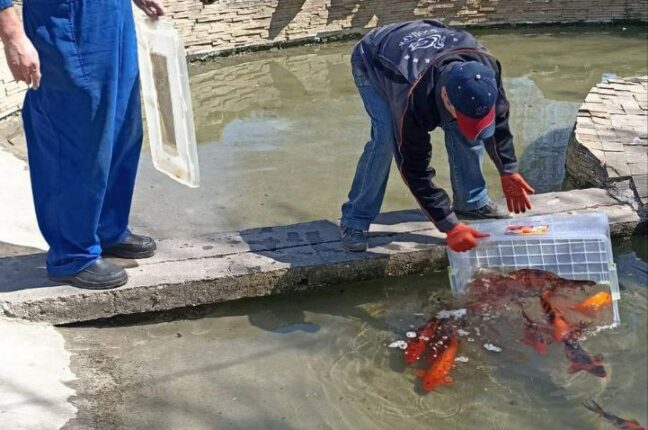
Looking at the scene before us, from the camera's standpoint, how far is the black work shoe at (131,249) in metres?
3.69

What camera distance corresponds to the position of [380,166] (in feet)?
12.3

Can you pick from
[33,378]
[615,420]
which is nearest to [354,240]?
[615,420]

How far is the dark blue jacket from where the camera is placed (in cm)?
314

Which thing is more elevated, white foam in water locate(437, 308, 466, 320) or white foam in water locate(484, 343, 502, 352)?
white foam in water locate(484, 343, 502, 352)

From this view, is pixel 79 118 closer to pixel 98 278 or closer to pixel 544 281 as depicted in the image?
pixel 98 278

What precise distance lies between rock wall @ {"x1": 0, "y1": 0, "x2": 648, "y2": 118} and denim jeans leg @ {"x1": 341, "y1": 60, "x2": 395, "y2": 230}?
19.3ft

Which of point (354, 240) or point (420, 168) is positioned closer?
point (420, 168)

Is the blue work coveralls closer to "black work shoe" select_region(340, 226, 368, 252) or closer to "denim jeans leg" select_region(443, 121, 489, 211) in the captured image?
"black work shoe" select_region(340, 226, 368, 252)

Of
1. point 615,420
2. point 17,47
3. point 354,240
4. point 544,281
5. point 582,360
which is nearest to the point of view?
point 17,47

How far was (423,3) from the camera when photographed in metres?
10.5

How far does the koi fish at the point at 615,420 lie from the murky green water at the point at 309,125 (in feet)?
7.33

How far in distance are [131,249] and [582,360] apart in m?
2.27

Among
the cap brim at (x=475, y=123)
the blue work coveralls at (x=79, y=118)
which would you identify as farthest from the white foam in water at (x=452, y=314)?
the blue work coveralls at (x=79, y=118)

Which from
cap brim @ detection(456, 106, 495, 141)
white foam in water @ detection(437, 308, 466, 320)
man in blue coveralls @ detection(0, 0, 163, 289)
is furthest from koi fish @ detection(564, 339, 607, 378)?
man in blue coveralls @ detection(0, 0, 163, 289)
